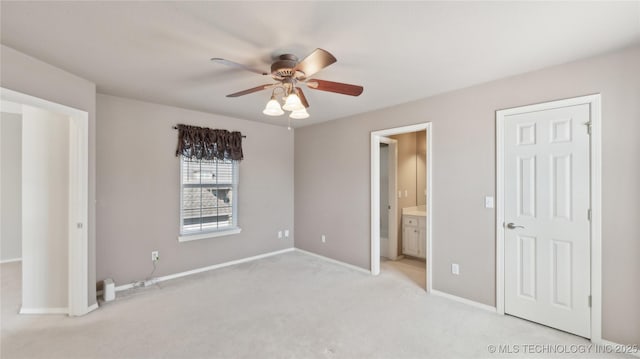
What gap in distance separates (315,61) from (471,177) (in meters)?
2.31

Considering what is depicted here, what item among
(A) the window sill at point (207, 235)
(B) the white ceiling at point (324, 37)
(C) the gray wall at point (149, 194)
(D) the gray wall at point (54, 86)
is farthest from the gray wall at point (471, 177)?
(D) the gray wall at point (54, 86)

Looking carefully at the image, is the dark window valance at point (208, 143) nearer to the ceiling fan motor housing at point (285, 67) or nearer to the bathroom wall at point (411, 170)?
the ceiling fan motor housing at point (285, 67)

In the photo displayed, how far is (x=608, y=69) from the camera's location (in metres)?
2.33

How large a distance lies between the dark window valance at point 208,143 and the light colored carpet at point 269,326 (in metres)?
1.88

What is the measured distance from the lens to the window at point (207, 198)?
13.6 ft

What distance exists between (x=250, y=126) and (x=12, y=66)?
9.55 ft

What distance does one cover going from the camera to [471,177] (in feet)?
10.3

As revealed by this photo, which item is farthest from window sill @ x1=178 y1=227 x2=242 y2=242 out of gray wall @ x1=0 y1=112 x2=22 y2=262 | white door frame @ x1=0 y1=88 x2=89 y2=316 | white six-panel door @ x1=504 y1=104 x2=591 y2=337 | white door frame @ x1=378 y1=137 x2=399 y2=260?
white six-panel door @ x1=504 y1=104 x2=591 y2=337

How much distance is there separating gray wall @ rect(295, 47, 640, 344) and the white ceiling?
9.1 inches

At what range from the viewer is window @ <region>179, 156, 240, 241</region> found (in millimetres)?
4152

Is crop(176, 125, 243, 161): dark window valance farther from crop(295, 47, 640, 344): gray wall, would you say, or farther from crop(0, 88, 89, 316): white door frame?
crop(295, 47, 640, 344): gray wall

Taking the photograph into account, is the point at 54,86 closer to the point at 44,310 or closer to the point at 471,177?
→ the point at 44,310

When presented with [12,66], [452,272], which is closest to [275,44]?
[12,66]

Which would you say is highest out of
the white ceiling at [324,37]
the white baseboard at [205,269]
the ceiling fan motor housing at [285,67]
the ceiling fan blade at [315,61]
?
the white ceiling at [324,37]
